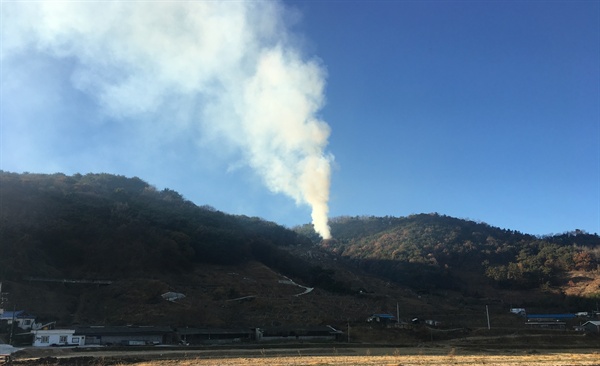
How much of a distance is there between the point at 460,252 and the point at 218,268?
6851 centimetres

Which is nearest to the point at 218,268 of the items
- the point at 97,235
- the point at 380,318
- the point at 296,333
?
the point at 97,235

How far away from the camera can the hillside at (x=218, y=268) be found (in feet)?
213

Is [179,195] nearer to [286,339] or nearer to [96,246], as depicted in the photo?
[96,246]

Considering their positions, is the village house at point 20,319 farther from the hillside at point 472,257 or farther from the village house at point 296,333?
the hillside at point 472,257

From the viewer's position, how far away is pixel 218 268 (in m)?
93.3

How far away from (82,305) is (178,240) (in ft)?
96.4

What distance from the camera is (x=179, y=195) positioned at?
138375mm

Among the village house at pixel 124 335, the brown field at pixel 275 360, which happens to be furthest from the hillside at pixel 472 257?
the village house at pixel 124 335

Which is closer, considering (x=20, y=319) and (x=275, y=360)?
(x=275, y=360)

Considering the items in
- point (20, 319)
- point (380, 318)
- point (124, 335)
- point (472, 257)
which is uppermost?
point (472, 257)

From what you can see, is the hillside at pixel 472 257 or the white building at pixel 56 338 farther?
the hillside at pixel 472 257

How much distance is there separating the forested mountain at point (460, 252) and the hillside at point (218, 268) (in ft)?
1.46

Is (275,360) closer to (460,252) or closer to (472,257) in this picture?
(472,257)

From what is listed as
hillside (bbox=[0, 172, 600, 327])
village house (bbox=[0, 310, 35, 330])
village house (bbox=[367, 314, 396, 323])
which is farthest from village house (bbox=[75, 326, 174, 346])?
village house (bbox=[367, 314, 396, 323])
